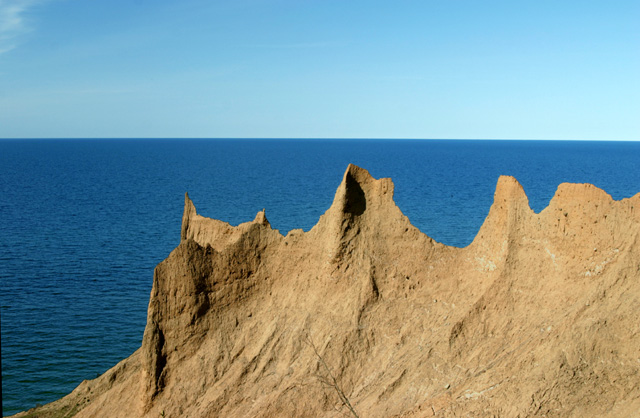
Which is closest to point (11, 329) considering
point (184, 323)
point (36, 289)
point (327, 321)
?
point (36, 289)

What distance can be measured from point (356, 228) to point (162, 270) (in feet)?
24.0

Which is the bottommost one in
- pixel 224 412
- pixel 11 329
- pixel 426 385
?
pixel 11 329

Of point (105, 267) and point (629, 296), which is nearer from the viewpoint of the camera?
point (629, 296)

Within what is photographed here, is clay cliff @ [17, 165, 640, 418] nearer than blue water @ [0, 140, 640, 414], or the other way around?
clay cliff @ [17, 165, 640, 418]

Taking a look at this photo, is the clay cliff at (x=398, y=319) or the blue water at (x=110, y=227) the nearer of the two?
the clay cliff at (x=398, y=319)

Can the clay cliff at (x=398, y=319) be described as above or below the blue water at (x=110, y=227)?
above

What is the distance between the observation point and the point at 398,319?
883 inches

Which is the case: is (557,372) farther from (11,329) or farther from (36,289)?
(36,289)

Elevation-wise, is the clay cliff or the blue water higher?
the clay cliff

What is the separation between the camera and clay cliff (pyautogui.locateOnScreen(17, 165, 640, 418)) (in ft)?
62.4

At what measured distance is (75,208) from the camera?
92.4 metres

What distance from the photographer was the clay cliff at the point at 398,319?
19.0 m

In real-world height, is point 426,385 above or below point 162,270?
below

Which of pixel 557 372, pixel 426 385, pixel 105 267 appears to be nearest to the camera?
pixel 557 372
